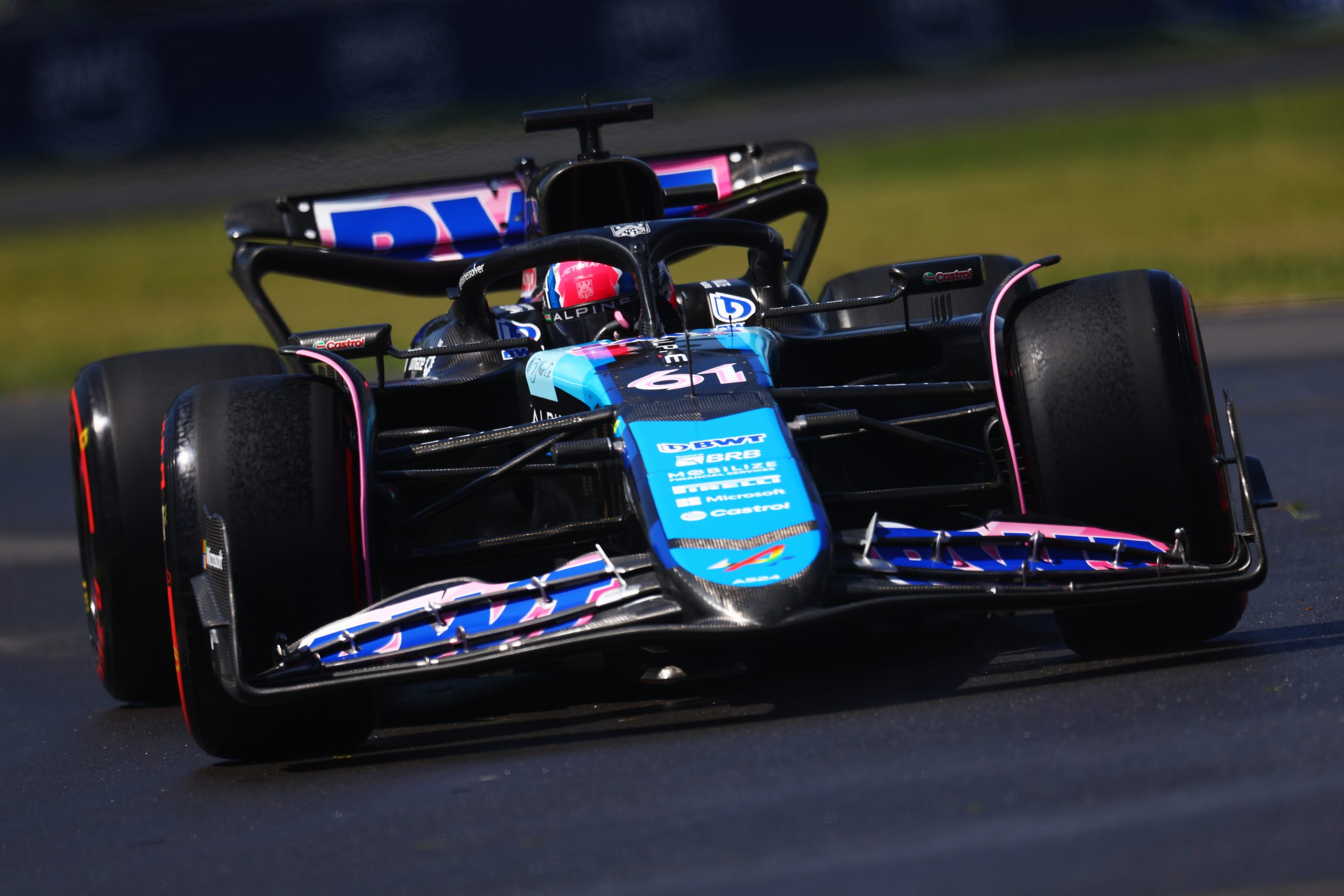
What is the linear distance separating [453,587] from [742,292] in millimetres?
2264

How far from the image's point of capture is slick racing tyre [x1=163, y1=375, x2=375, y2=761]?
4.82 m

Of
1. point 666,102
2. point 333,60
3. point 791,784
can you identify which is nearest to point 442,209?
point 791,784

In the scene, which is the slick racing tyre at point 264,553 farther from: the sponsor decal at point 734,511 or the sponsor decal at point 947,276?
the sponsor decal at point 947,276

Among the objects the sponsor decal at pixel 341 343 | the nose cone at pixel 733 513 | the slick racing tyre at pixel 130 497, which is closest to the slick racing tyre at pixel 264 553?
the sponsor decal at pixel 341 343

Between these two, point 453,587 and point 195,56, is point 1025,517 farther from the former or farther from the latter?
point 195,56

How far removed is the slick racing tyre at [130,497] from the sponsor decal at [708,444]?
1.86 metres

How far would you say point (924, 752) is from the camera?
4211mm

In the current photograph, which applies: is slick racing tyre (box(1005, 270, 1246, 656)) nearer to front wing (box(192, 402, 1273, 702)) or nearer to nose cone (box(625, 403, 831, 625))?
front wing (box(192, 402, 1273, 702))

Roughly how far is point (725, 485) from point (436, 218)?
3827 mm

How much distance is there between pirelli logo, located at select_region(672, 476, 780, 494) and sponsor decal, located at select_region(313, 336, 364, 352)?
1214mm

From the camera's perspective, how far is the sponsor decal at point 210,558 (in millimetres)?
4828

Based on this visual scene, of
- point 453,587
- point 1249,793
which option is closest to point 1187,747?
point 1249,793

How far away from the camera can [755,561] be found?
4.58 m

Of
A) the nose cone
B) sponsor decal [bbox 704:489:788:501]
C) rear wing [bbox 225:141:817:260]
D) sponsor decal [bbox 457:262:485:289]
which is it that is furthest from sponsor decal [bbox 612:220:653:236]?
rear wing [bbox 225:141:817:260]
